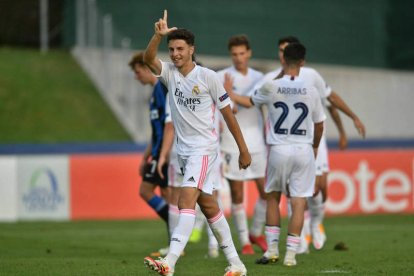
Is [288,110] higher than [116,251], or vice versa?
[288,110]

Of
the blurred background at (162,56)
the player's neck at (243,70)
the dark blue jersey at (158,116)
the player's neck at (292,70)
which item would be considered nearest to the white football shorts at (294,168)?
the player's neck at (292,70)

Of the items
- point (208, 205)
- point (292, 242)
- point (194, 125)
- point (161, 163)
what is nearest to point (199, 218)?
point (161, 163)

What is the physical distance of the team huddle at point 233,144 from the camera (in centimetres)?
930

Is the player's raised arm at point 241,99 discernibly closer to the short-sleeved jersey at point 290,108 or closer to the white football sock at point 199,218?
the short-sleeved jersey at point 290,108

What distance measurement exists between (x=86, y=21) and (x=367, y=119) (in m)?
8.55

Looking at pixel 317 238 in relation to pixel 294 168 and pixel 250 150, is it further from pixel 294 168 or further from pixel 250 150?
pixel 294 168

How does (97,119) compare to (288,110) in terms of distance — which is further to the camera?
(97,119)

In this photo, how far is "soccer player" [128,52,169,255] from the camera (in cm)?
1252

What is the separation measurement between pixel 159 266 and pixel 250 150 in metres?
4.20

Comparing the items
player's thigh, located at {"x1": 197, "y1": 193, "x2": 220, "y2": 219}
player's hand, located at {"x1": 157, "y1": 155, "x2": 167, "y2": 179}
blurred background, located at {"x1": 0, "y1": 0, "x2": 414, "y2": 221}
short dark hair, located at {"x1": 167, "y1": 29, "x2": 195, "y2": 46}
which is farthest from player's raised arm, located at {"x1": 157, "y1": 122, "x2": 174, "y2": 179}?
blurred background, located at {"x1": 0, "y1": 0, "x2": 414, "y2": 221}

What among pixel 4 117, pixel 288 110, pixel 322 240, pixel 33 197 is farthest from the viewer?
pixel 4 117

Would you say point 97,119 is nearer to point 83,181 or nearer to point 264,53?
point 264,53

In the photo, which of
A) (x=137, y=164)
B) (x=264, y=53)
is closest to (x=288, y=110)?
(x=137, y=164)

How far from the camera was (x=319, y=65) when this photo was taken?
2934 centimetres
